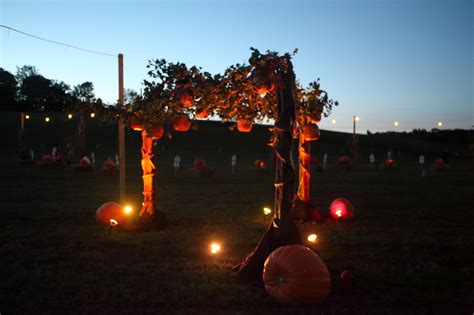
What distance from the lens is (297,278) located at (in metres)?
5.89

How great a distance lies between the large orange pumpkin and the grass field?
138mm

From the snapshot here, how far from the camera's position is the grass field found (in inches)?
238

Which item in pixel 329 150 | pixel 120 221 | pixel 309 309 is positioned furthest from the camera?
pixel 329 150

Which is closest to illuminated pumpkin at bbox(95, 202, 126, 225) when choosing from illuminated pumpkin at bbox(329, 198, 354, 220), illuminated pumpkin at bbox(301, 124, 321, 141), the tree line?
illuminated pumpkin at bbox(301, 124, 321, 141)

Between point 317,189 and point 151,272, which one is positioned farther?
point 317,189

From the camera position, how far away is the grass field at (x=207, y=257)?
6043mm

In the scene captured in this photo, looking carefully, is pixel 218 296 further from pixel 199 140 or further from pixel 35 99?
pixel 35 99

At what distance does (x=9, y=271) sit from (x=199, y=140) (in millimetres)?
71319

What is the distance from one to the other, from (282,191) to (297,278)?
63.0 inches

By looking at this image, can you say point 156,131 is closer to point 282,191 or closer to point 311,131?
point 282,191

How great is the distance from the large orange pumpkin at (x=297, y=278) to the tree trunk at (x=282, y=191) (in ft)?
2.82

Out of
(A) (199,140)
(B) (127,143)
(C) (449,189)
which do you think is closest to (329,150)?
(A) (199,140)

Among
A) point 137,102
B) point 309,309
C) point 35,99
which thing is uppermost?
point 35,99

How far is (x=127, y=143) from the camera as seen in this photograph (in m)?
71.2
